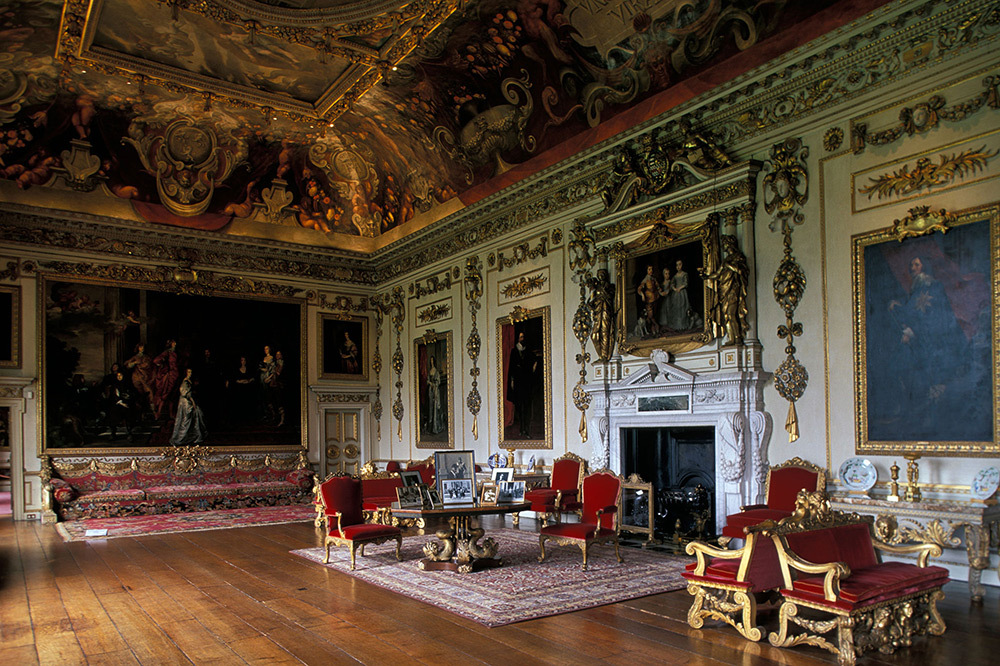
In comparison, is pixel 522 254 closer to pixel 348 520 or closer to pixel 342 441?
pixel 348 520

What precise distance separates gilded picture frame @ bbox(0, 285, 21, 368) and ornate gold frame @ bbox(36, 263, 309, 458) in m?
0.36

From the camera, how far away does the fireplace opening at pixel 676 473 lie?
403 inches

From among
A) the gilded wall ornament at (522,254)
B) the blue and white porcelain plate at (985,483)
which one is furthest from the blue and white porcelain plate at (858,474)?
the gilded wall ornament at (522,254)

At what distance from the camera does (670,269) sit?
1080 centimetres

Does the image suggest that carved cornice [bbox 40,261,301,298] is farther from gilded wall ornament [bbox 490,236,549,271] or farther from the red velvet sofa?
gilded wall ornament [bbox 490,236,549,271]

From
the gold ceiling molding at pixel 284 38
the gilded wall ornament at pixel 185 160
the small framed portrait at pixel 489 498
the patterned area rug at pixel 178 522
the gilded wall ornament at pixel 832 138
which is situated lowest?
the patterned area rug at pixel 178 522

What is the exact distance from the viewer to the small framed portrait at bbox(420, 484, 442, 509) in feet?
28.2

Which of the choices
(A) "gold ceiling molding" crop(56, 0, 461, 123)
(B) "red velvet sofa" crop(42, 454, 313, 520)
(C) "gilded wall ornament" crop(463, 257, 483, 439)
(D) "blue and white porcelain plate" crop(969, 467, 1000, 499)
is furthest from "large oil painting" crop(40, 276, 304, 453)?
(D) "blue and white porcelain plate" crop(969, 467, 1000, 499)

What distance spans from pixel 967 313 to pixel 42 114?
1621 centimetres

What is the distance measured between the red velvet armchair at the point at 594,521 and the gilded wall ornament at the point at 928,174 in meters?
4.55

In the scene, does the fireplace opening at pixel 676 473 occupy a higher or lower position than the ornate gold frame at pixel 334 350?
lower

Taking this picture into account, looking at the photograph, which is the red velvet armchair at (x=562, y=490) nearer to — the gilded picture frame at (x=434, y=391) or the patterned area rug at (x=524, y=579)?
the patterned area rug at (x=524, y=579)

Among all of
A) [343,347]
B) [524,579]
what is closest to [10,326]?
[343,347]

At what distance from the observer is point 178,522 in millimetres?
13711
